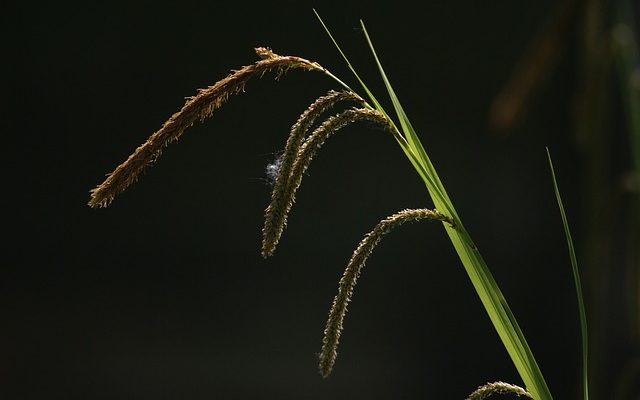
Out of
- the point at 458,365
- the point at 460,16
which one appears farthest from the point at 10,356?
the point at 460,16

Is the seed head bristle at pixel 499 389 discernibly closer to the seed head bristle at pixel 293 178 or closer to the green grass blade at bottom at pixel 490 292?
the green grass blade at bottom at pixel 490 292

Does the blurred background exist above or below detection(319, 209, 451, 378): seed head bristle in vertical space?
below

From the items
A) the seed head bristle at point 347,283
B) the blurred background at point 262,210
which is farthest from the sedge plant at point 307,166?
the blurred background at point 262,210

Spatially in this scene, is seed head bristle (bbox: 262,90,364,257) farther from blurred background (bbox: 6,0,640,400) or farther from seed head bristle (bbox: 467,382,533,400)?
Result: blurred background (bbox: 6,0,640,400)

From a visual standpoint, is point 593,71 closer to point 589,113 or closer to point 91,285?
point 589,113

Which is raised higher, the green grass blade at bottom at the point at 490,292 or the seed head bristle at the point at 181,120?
the seed head bristle at the point at 181,120

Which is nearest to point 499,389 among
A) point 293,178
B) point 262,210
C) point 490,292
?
point 490,292

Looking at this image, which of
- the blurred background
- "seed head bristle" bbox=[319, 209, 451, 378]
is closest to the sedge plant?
"seed head bristle" bbox=[319, 209, 451, 378]

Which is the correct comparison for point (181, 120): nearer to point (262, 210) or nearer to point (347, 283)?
point (347, 283)
